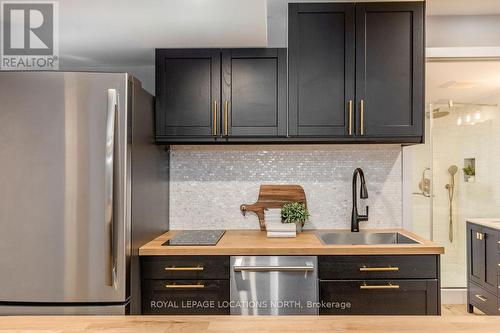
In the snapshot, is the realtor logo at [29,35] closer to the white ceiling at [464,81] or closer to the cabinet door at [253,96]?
the cabinet door at [253,96]

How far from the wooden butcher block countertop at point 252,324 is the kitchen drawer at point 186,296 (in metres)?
1.14

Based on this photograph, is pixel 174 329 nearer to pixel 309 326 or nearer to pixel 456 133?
pixel 309 326

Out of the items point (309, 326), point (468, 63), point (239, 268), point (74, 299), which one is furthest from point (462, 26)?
point (74, 299)

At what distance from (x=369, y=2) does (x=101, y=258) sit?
89.1 inches

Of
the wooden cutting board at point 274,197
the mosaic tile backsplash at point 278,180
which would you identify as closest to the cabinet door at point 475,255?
the mosaic tile backsplash at point 278,180

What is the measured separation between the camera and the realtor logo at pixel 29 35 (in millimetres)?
1969

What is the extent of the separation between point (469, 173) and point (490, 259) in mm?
903

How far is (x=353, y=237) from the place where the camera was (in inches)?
103

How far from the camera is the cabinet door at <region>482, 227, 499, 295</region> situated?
116 inches

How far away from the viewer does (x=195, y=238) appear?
2375 millimetres

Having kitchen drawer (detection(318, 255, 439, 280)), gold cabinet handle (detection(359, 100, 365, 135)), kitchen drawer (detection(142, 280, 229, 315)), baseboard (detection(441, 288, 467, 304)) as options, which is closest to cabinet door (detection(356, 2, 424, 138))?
gold cabinet handle (detection(359, 100, 365, 135))

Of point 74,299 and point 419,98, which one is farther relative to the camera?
point 419,98

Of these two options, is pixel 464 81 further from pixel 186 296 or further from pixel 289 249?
pixel 186 296

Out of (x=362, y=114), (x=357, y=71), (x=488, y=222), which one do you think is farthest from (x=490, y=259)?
(x=357, y=71)
